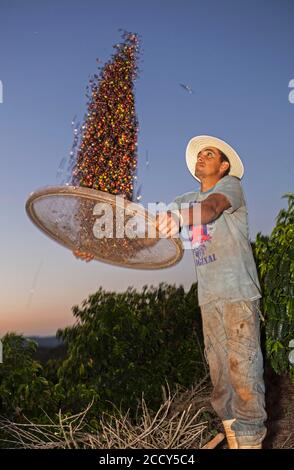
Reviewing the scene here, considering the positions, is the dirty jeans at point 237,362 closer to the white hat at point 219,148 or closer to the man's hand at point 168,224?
the man's hand at point 168,224

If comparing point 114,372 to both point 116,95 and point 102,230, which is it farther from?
point 116,95

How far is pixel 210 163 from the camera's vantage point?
2.93m

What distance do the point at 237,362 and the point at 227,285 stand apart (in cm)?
36

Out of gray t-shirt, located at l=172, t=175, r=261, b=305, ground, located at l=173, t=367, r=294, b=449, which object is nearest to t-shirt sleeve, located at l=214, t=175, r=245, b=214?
gray t-shirt, located at l=172, t=175, r=261, b=305

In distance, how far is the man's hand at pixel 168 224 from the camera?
2.54 m

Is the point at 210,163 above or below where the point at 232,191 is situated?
above

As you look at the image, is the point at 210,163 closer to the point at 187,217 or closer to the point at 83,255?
the point at 187,217

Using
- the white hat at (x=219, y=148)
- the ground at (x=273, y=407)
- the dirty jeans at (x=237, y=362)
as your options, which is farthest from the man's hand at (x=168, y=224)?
the ground at (x=273, y=407)

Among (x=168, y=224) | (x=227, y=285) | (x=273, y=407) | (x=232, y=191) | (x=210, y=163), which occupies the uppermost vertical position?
(x=210, y=163)

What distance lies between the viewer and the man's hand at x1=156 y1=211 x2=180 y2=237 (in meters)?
2.54

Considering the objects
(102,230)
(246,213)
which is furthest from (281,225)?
(102,230)

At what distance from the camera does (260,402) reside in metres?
2.62

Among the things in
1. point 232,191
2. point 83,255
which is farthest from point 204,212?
point 83,255
